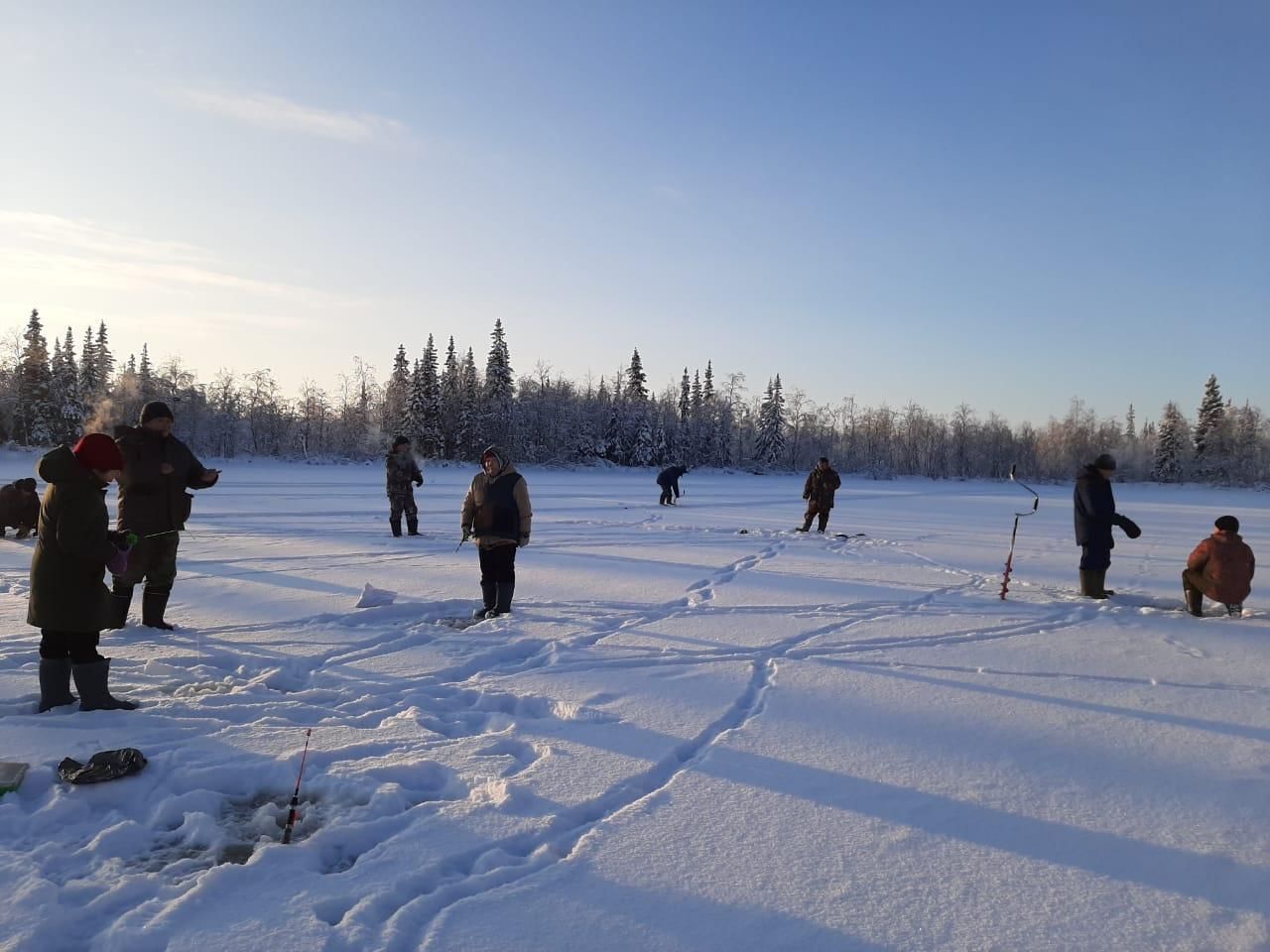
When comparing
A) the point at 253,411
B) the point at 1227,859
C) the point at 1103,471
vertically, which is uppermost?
the point at 253,411

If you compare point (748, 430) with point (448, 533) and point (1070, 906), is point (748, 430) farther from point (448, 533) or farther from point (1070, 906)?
point (1070, 906)

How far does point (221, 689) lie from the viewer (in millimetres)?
5164

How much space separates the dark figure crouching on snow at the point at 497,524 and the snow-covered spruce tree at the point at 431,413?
52.8 meters

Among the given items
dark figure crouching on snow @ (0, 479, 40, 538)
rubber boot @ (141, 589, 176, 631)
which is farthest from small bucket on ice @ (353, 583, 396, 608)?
dark figure crouching on snow @ (0, 479, 40, 538)

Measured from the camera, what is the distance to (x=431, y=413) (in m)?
59.3

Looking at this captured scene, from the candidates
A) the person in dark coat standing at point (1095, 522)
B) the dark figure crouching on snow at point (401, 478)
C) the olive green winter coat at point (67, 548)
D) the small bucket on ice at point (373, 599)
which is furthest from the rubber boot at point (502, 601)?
the person in dark coat standing at point (1095, 522)

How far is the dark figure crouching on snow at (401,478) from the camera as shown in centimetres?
1335

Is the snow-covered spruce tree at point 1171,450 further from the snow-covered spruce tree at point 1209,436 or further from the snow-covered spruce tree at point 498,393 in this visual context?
the snow-covered spruce tree at point 498,393

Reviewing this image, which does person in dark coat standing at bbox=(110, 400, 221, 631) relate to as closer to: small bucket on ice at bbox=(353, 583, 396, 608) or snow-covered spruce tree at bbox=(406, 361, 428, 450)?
small bucket on ice at bbox=(353, 583, 396, 608)

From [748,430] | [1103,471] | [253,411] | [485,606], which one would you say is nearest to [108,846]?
[485,606]

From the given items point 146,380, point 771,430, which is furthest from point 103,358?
point 771,430

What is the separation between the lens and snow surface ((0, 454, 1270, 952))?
280cm

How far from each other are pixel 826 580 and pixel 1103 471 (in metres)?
3.91

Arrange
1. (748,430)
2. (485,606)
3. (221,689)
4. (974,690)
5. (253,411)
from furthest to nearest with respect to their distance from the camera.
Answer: (748,430) → (253,411) → (485,606) → (974,690) → (221,689)
